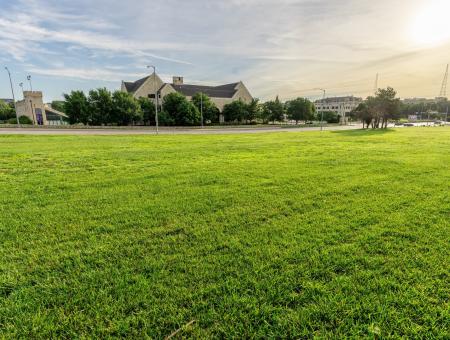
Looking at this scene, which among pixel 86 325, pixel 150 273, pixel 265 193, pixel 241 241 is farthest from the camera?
pixel 265 193

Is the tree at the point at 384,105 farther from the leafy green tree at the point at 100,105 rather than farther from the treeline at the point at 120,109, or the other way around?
the leafy green tree at the point at 100,105

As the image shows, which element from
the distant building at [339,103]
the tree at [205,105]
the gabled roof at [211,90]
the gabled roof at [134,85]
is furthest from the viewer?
the distant building at [339,103]

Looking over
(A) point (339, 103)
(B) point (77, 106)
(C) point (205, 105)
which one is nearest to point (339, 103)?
(A) point (339, 103)

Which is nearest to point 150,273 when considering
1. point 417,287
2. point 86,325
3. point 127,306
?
point 127,306

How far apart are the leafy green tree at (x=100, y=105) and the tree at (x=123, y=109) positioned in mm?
716

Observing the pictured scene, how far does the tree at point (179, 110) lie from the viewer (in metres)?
48.4

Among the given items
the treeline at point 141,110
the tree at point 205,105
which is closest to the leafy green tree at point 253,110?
the treeline at point 141,110

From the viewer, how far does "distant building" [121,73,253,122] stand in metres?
62.1

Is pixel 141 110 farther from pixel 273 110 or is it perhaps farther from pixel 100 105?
pixel 273 110

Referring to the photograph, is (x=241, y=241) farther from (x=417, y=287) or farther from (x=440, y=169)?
(x=440, y=169)

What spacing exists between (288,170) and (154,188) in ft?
13.8

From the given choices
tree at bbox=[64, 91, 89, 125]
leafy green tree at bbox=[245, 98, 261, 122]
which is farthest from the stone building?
tree at bbox=[64, 91, 89, 125]

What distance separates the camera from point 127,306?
225 cm

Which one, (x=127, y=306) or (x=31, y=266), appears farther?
(x=31, y=266)
